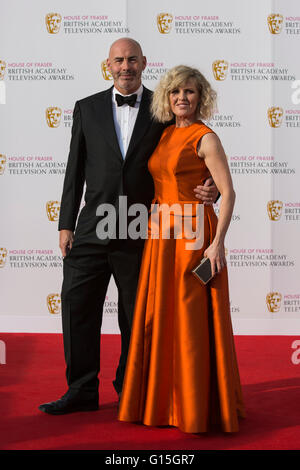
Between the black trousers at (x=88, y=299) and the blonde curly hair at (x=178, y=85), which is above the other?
the blonde curly hair at (x=178, y=85)

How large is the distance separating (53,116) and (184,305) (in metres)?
2.85

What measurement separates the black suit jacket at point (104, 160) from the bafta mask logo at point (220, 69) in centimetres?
221

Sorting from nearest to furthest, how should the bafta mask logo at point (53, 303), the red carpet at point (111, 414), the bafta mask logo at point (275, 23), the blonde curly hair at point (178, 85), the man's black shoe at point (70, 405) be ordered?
1. the red carpet at point (111, 414)
2. the blonde curly hair at point (178, 85)
3. the man's black shoe at point (70, 405)
4. the bafta mask logo at point (275, 23)
5. the bafta mask logo at point (53, 303)

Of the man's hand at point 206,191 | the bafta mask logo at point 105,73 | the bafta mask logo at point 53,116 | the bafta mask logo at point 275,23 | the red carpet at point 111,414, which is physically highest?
the bafta mask logo at point 275,23

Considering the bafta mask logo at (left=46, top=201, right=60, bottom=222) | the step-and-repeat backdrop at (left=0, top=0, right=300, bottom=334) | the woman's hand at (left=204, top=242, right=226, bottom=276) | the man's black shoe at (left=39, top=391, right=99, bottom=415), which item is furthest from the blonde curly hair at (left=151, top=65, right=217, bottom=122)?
the bafta mask logo at (left=46, top=201, right=60, bottom=222)

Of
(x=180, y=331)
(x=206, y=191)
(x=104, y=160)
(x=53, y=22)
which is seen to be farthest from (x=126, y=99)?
(x=53, y=22)

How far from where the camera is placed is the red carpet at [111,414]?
223 cm

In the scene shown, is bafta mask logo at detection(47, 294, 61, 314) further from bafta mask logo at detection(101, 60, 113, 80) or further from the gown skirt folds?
the gown skirt folds

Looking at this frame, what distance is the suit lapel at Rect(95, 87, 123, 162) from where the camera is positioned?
2.50 m

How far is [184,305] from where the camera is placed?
2297 mm

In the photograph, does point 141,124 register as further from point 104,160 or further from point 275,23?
point 275,23

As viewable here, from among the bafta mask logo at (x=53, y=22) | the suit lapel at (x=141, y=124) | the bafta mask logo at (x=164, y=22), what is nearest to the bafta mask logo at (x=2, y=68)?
the bafta mask logo at (x=53, y=22)

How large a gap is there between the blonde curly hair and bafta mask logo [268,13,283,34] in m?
2.56

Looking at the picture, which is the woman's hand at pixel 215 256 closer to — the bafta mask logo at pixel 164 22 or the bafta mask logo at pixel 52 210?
the bafta mask logo at pixel 52 210
